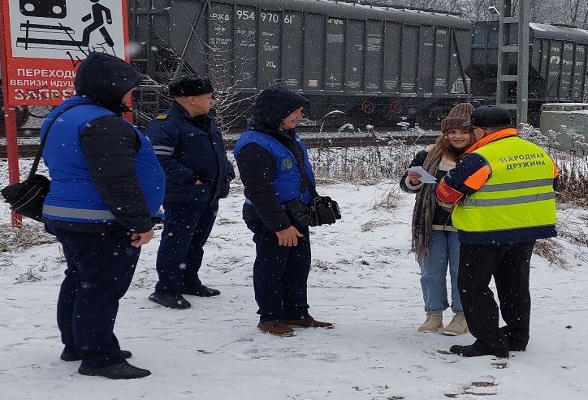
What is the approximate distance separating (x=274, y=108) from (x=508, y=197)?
1579 millimetres

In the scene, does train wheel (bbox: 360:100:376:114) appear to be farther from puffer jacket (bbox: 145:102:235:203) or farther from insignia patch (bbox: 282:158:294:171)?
insignia patch (bbox: 282:158:294:171)

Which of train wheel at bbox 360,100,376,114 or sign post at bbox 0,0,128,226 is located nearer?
sign post at bbox 0,0,128,226

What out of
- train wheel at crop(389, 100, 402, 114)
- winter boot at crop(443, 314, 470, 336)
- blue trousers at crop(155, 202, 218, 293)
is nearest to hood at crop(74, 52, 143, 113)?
blue trousers at crop(155, 202, 218, 293)

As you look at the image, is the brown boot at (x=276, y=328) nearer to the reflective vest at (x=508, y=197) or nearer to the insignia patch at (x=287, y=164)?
the insignia patch at (x=287, y=164)

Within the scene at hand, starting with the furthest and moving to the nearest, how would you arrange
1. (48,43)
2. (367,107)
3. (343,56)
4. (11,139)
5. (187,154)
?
(367,107) < (343,56) < (11,139) < (48,43) < (187,154)

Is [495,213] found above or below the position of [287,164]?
below

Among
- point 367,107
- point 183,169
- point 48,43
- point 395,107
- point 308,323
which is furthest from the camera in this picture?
point 395,107

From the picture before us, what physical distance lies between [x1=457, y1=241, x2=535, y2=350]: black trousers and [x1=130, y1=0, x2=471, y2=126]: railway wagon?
1018 cm

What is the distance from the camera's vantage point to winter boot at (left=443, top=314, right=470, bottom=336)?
16.3 feet

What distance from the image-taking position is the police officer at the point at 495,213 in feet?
14.1

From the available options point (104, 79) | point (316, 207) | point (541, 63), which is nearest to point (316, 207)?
point (316, 207)

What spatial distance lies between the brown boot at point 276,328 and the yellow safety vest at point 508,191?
4.53 feet

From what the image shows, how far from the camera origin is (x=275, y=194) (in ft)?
15.4

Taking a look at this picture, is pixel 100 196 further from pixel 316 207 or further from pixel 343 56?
pixel 343 56
